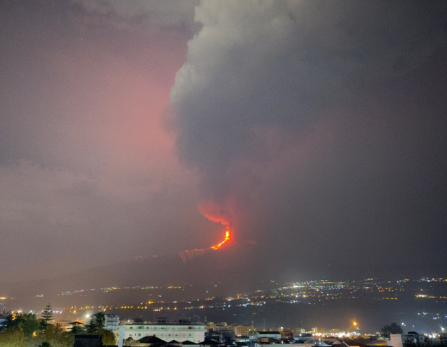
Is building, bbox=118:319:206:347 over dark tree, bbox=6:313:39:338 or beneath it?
beneath

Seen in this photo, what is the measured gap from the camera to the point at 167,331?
2099 inches

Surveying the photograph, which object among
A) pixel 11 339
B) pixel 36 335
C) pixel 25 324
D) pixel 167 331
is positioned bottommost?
pixel 167 331

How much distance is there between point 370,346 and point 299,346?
869 centimetres

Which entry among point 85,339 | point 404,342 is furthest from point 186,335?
point 85,339

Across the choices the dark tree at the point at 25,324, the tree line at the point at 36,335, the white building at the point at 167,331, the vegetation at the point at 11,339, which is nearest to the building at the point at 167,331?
the white building at the point at 167,331

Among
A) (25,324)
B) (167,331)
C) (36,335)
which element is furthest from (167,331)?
(25,324)

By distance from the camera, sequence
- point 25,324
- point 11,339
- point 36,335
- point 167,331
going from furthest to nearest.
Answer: point 167,331 → point 36,335 → point 25,324 → point 11,339

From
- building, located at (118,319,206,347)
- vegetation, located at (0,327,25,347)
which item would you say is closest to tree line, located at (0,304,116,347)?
vegetation, located at (0,327,25,347)

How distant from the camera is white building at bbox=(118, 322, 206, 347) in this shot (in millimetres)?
52406

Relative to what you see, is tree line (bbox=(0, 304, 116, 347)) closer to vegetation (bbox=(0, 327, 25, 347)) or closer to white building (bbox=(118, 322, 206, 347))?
vegetation (bbox=(0, 327, 25, 347))

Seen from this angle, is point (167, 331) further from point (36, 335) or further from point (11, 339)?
point (11, 339)

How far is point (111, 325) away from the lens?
60125mm

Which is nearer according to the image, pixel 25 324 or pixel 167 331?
pixel 25 324

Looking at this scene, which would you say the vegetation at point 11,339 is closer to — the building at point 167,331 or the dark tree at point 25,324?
the dark tree at point 25,324
